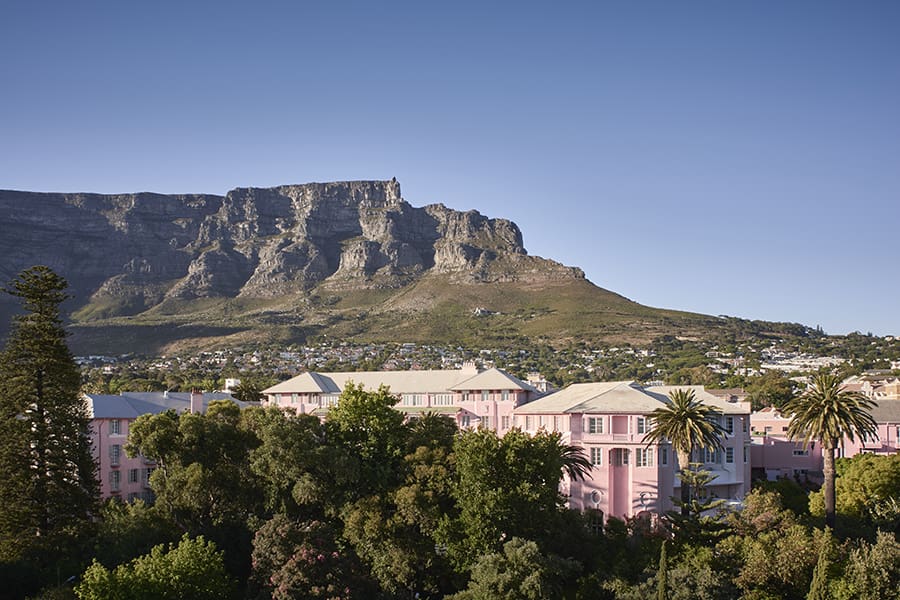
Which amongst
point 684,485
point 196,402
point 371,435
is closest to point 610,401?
point 684,485

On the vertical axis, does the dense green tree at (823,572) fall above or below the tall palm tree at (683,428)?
below

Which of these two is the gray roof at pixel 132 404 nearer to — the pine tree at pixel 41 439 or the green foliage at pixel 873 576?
the pine tree at pixel 41 439

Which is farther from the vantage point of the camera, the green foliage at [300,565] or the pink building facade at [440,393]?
the pink building facade at [440,393]

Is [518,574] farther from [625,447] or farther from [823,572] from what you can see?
[625,447]

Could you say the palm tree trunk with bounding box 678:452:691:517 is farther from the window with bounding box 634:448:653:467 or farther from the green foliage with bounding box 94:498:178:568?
the green foliage with bounding box 94:498:178:568

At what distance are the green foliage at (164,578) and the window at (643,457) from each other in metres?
22.7

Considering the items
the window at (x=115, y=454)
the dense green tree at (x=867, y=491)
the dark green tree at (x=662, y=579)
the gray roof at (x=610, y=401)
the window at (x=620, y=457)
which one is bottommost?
the dark green tree at (x=662, y=579)

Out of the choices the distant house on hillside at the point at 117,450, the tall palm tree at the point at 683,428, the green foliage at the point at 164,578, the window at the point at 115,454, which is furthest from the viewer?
the window at the point at 115,454

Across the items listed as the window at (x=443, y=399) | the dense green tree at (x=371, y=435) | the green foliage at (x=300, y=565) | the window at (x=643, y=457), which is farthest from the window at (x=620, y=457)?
the window at (x=443, y=399)

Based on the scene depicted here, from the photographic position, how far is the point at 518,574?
43531 mm

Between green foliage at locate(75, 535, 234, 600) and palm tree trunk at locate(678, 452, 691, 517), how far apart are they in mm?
21807

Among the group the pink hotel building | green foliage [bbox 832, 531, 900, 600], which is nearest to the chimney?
the pink hotel building

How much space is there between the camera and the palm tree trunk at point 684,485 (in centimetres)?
4847

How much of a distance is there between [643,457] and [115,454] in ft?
117
